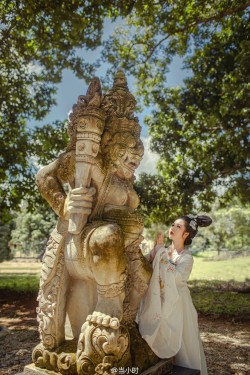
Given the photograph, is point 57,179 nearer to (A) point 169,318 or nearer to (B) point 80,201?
(B) point 80,201

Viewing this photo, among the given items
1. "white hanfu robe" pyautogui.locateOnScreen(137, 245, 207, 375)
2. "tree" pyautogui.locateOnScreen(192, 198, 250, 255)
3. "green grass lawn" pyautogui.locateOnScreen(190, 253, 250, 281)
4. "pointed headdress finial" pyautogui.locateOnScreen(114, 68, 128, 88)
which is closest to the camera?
"white hanfu robe" pyautogui.locateOnScreen(137, 245, 207, 375)

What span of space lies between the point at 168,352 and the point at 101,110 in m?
2.12

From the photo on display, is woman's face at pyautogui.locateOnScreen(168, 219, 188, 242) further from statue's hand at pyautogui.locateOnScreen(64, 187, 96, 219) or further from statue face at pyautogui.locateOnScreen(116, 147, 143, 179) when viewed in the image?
statue's hand at pyautogui.locateOnScreen(64, 187, 96, 219)

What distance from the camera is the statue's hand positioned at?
8.13 feet

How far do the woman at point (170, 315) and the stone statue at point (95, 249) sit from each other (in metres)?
0.09

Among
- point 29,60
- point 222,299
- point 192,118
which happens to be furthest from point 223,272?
point 29,60

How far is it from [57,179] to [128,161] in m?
0.65

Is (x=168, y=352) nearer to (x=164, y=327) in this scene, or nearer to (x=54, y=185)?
(x=164, y=327)

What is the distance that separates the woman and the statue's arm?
1.00m

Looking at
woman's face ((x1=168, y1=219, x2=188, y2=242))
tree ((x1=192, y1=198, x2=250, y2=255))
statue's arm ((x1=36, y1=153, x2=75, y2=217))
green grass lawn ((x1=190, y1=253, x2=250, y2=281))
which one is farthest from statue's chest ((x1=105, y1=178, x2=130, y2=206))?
tree ((x1=192, y1=198, x2=250, y2=255))

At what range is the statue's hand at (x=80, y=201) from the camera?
2.48 meters

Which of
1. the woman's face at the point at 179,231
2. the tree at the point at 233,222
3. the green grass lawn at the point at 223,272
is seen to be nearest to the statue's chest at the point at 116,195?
the woman's face at the point at 179,231

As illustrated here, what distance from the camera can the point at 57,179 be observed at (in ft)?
9.04

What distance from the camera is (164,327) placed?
265 cm
